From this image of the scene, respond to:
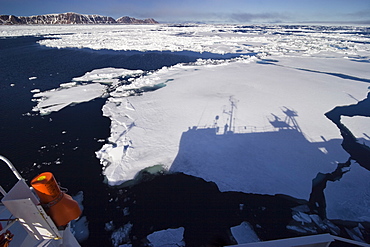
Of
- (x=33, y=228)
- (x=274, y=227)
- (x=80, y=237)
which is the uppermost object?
(x=33, y=228)

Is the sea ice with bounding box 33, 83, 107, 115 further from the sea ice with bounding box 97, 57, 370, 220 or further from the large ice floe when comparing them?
the sea ice with bounding box 97, 57, 370, 220

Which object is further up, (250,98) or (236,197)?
(250,98)

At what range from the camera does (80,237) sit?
4.09 meters

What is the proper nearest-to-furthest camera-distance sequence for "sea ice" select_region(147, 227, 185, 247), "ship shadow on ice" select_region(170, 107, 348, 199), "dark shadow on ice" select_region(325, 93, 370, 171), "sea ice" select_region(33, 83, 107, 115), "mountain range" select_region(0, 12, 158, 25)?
"sea ice" select_region(147, 227, 185, 247)
"ship shadow on ice" select_region(170, 107, 348, 199)
"dark shadow on ice" select_region(325, 93, 370, 171)
"sea ice" select_region(33, 83, 107, 115)
"mountain range" select_region(0, 12, 158, 25)

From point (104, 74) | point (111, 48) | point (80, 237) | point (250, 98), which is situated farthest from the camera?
point (111, 48)

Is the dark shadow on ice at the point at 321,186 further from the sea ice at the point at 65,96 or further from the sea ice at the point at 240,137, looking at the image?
the sea ice at the point at 65,96

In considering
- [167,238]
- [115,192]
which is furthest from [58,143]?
[167,238]

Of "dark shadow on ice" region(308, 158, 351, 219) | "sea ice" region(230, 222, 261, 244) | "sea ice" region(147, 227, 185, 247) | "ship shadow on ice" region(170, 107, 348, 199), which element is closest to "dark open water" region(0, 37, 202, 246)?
"sea ice" region(147, 227, 185, 247)

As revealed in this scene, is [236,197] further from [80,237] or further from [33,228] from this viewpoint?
[33,228]

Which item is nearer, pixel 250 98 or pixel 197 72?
pixel 250 98

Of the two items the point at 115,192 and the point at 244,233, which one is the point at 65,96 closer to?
the point at 115,192

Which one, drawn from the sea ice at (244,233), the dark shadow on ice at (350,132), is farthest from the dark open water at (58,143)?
the dark shadow on ice at (350,132)

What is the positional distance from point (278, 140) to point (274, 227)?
3118 millimetres

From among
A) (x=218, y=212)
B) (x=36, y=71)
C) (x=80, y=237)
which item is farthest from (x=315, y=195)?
(x=36, y=71)
